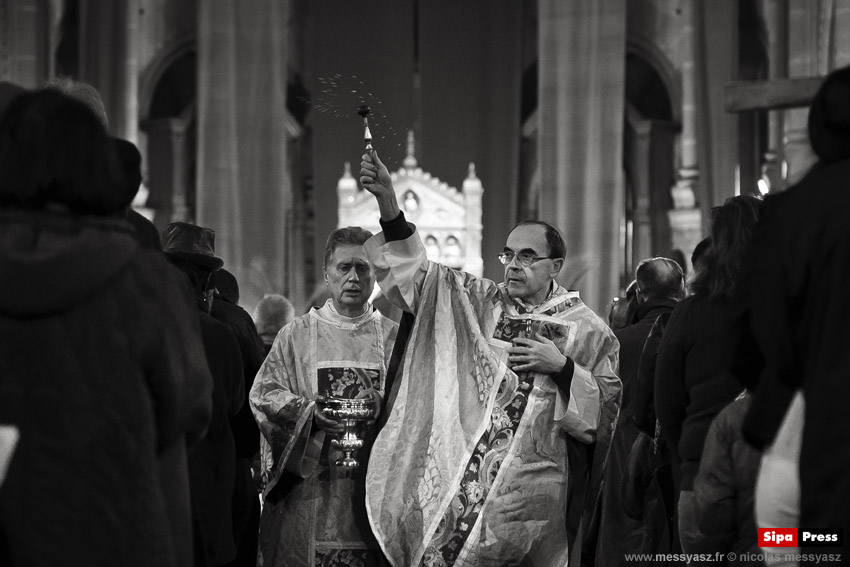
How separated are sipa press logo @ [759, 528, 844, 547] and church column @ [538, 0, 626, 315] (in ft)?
31.6

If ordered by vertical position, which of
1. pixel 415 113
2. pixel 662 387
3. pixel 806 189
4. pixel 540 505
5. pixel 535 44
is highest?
pixel 535 44

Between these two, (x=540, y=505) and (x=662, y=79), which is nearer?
(x=540, y=505)

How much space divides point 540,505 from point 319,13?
396 inches

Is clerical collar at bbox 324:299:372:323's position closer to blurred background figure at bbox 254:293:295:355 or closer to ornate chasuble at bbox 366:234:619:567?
ornate chasuble at bbox 366:234:619:567

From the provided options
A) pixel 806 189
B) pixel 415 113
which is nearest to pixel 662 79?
pixel 415 113

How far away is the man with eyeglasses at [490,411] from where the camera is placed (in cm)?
367

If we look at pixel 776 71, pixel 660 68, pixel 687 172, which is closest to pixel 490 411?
pixel 776 71

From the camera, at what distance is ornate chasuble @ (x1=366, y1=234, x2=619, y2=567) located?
3.67m

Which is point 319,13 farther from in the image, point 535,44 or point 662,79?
point 662,79

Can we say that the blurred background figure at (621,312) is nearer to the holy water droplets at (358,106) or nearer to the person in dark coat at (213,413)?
the holy water droplets at (358,106)

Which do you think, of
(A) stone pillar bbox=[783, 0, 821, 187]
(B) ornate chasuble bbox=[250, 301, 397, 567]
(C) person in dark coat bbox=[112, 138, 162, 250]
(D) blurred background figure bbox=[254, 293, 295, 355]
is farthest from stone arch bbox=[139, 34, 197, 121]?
(C) person in dark coat bbox=[112, 138, 162, 250]

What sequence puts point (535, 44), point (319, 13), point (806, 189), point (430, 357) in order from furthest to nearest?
point (535, 44) < point (319, 13) < point (430, 357) < point (806, 189)

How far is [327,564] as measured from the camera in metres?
3.92

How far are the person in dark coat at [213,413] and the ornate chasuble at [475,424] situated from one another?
48cm
